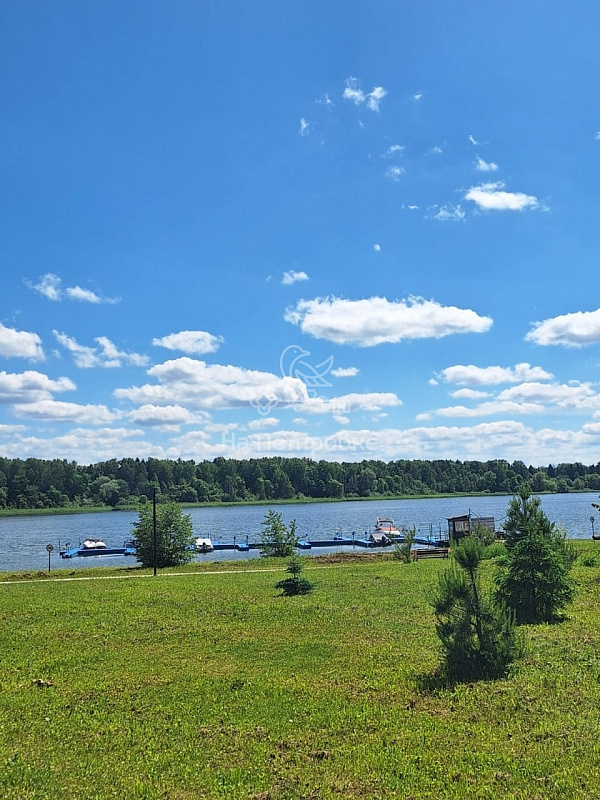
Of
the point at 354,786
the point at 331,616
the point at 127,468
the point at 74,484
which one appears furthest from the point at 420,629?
the point at 127,468

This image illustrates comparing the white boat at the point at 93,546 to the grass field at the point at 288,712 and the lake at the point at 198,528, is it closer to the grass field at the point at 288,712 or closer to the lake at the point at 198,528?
the lake at the point at 198,528

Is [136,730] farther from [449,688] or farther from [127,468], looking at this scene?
[127,468]

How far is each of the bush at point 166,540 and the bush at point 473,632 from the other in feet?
109

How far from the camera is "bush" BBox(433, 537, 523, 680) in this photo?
9.52m

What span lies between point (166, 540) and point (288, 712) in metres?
34.1

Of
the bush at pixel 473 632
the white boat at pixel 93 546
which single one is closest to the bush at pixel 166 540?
the white boat at pixel 93 546

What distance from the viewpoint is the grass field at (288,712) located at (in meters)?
6.50

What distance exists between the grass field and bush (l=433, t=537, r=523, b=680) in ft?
1.22

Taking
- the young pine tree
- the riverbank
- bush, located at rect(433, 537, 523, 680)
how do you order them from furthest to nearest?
1. the riverbank
2. the young pine tree
3. bush, located at rect(433, 537, 523, 680)

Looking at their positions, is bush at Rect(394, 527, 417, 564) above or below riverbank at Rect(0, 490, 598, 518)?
above

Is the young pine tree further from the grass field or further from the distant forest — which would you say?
the distant forest

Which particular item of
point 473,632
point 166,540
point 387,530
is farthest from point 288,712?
point 387,530

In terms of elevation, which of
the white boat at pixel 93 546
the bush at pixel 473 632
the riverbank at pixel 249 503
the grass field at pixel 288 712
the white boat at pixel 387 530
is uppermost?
Result: the bush at pixel 473 632

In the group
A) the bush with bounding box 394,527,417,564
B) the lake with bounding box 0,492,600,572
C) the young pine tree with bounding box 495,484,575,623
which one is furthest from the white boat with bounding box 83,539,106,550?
the young pine tree with bounding box 495,484,575,623
